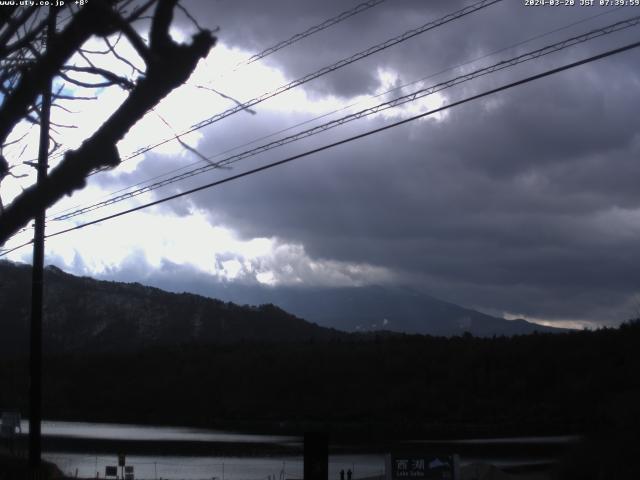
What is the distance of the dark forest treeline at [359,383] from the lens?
3263 inches

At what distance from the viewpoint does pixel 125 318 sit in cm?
16850

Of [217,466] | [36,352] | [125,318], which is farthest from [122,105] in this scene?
[125,318]

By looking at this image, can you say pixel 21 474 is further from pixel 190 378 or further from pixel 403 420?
pixel 190 378

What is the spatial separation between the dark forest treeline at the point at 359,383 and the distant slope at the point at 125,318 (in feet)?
103

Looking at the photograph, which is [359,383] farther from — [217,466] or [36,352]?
[36,352]

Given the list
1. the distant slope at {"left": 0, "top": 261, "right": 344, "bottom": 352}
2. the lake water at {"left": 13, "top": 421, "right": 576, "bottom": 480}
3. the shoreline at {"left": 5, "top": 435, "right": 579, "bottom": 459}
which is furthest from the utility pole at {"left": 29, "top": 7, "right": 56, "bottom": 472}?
the distant slope at {"left": 0, "top": 261, "right": 344, "bottom": 352}

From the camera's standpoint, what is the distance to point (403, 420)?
89625 mm

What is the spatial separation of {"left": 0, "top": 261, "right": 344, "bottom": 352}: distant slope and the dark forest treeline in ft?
103

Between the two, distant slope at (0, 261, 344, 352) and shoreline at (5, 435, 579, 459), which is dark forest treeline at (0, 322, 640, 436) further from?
distant slope at (0, 261, 344, 352)

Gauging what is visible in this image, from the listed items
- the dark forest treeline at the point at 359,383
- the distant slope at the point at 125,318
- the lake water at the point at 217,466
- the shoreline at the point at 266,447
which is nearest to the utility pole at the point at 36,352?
the lake water at the point at 217,466

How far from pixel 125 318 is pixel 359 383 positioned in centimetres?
7676

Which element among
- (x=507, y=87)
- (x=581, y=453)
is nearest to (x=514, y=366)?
(x=581, y=453)

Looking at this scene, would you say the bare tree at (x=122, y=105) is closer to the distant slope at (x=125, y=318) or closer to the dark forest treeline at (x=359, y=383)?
the dark forest treeline at (x=359, y=383)

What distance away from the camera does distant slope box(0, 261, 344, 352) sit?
158 m
